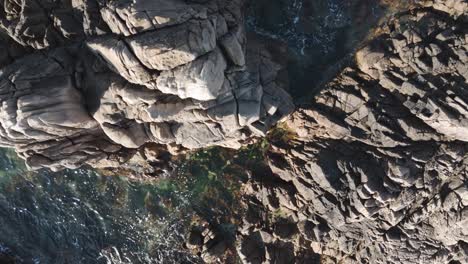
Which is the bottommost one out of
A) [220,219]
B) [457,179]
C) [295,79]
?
[220,219]

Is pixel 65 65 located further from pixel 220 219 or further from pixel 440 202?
pixel 440 202

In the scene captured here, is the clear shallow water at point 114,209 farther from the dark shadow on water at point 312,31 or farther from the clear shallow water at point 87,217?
the dark shadow on water at point 312,31

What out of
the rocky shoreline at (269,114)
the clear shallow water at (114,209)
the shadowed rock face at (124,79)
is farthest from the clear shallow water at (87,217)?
the shadowed rock face at (124,79)

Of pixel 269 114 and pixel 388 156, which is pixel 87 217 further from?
pixel 388 156

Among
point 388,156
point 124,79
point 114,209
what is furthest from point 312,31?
point 114,209

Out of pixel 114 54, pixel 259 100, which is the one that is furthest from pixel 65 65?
pixel 259 100

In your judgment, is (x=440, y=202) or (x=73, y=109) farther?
(x=440, y=202)

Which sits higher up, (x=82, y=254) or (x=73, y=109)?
(x=73, y=109)
